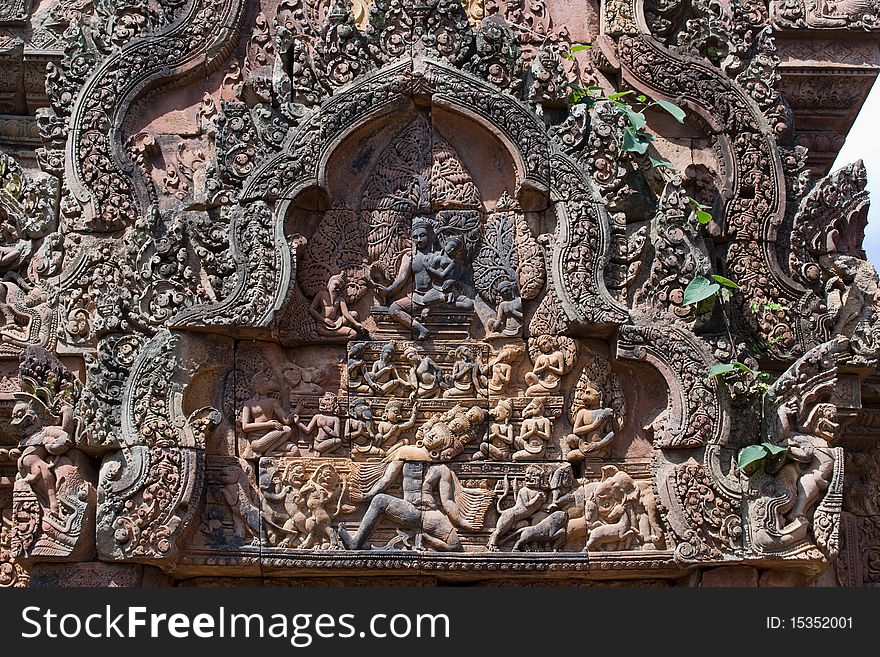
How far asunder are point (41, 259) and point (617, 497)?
349cm

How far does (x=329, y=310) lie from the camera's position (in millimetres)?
7613

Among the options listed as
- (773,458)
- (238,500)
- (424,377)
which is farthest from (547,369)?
(238,500)

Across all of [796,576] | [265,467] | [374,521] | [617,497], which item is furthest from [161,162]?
[796,576]

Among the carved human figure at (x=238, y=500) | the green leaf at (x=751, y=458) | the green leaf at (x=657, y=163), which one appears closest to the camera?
the green leaf at (x=751, y=458)

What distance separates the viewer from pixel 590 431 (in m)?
7.45

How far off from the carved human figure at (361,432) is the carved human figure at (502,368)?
27.3 inches

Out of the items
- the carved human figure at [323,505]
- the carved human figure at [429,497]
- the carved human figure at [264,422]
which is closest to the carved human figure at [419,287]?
the carved human figure at [429,497]

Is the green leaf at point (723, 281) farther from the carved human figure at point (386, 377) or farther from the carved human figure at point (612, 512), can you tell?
the carved human figure at point (386, 377)

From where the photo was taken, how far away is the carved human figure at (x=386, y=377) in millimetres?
7547

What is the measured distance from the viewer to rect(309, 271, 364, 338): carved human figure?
7.59 metres

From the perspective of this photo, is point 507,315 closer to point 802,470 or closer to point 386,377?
point 386,377

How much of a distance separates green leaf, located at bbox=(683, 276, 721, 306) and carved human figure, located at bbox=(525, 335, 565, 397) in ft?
2.48

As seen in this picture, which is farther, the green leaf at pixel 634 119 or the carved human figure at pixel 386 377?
the green leaf at pixel 634 119

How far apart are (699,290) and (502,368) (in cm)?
116
